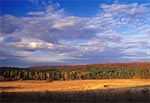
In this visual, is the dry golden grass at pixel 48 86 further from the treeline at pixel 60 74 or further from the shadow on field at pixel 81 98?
the shadow on field at pixel 81 98

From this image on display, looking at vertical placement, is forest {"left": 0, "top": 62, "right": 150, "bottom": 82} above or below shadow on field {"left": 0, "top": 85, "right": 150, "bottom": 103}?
above

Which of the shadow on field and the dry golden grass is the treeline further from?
the shadow on field

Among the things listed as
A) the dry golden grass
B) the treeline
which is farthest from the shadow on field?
the treeline

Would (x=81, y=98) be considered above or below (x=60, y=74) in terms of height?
below

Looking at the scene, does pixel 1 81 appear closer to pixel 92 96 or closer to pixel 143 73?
pixel 92 96

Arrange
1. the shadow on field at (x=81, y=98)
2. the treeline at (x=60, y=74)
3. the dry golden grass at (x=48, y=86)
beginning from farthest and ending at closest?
the treeline at (x=60, y=74)
the dry golden grass at (x=48, y=86)
the shadow on field at (x=81, y=98)

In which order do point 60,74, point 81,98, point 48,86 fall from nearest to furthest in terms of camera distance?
point 81,98
point 48,86
point 60,74

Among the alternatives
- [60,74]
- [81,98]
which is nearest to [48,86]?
[81,98]

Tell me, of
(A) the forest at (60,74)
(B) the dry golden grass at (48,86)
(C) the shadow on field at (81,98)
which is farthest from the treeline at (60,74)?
(C) the shadow on field at (81,98)

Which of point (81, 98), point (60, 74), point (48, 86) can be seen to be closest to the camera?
point (81, 98)

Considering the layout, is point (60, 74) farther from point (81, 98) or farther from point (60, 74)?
point (81, 98)

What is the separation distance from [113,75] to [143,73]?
4987mm

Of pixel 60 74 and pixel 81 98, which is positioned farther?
pixel 60 74

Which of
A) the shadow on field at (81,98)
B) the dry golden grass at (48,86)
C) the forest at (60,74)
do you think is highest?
the forest at (60,74)
